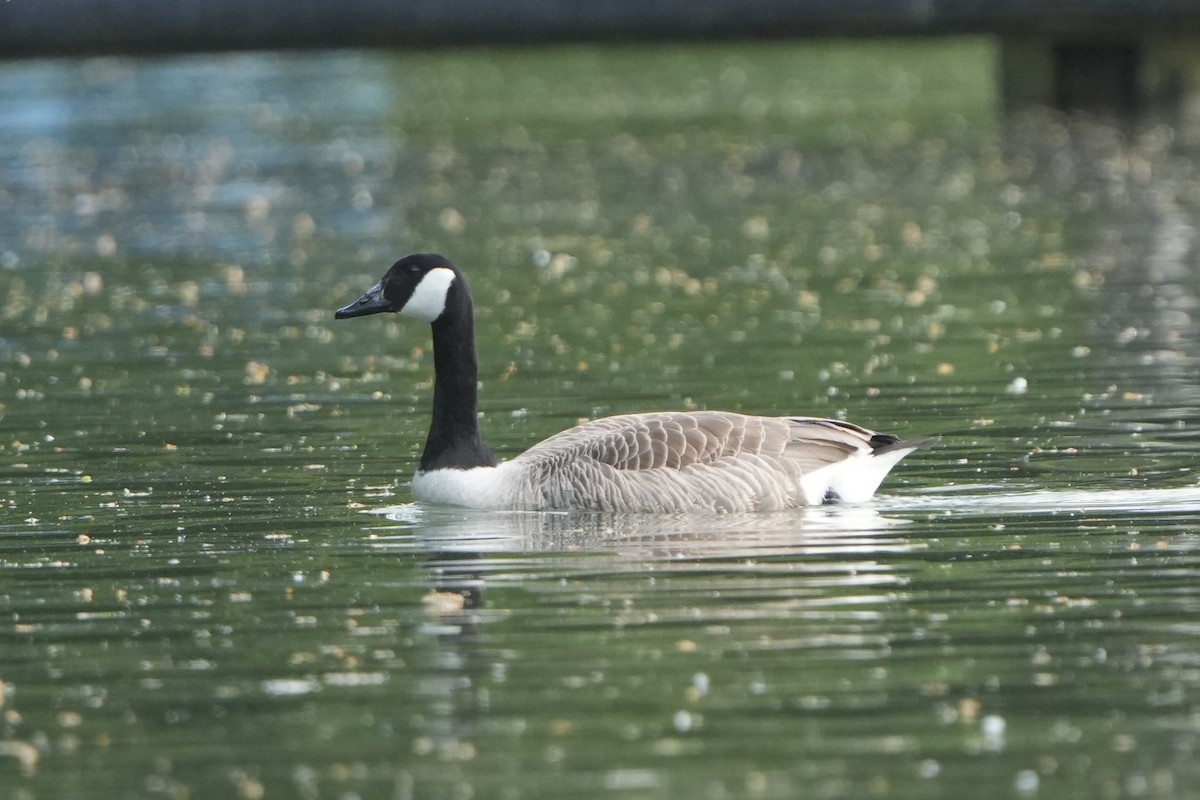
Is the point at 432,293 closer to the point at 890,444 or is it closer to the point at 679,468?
the point at 679,468

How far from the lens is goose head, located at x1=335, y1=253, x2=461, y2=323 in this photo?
1240cm

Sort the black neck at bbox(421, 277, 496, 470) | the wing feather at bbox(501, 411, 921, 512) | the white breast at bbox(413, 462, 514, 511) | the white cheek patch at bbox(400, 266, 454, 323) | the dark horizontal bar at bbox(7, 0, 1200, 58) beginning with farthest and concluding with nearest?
the dark horizontal bar at bbox(7, 0, 1200, 58)
the white cheek patch at bbox(400, 266, 454, 323)
the black neck at bbox(421, 277, 496, 470)
the white breast at bbox(413, 462, 514, 511)
the wing feather at bbox(501, 411, 921, 512)

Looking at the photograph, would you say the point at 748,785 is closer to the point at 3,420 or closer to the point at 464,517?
the point at 464,517

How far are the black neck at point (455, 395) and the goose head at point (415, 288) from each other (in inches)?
2.0

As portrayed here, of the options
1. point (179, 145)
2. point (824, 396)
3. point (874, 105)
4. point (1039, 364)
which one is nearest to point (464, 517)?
point (824, 396)

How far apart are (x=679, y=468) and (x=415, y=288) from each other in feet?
6.44

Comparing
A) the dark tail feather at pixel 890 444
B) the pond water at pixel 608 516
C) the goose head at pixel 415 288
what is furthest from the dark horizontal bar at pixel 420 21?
the dark tail feather at pixel 890 444

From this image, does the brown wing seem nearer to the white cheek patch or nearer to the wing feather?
the wing feather

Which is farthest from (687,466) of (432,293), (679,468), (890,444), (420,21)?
(420,21)

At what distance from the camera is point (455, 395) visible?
12234 millimetres

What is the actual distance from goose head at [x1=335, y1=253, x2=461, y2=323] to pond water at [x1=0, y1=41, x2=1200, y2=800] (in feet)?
3.17

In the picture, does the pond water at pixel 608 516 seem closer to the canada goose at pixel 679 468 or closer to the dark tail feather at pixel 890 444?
the canada goose at pixel 679 468

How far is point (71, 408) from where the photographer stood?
609 inches

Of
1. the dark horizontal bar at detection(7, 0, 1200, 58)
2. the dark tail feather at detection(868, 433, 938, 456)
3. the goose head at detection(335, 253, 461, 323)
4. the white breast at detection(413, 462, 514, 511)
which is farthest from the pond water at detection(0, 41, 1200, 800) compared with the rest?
the dark horizontal bar at detection(7, 0, 1200, 58)
